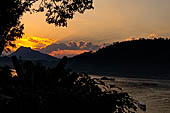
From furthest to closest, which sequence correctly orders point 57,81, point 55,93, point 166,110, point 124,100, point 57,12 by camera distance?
point 166,110 → point 57,12 → point 57,81 → point 124,100 → point 55,93

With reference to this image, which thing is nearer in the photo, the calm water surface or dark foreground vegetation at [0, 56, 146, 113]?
dark foreground vegetation at [0, 56, 146, 113]

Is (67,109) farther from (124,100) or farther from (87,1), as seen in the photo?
(87,1)

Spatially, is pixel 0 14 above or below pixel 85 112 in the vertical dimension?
above

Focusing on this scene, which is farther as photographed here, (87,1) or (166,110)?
(166,110)

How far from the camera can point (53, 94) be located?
347 centimetres

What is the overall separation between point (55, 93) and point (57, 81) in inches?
34.9

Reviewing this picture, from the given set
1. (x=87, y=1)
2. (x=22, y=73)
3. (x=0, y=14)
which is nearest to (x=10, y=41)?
(x=0, y=14)

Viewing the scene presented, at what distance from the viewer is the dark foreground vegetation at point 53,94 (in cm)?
314

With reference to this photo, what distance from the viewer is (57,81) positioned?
4363 millimetres

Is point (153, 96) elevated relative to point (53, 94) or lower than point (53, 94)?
lower

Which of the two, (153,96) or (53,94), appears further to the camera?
(153,96)

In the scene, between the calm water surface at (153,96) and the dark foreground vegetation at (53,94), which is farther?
the calm water surface at (153,96)

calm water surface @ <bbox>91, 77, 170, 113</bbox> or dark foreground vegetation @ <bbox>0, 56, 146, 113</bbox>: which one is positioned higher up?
dark foreground vegetation @ <bbox>0, 56, 146, 113</bbox>

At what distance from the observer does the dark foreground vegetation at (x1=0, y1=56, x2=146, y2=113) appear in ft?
10.3
